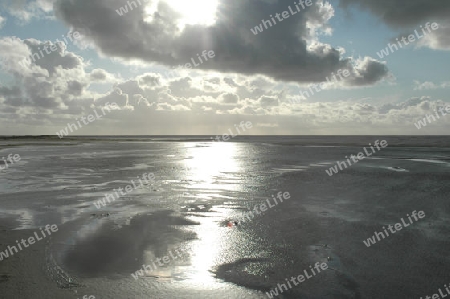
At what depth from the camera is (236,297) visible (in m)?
7.03

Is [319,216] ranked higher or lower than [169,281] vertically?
lower

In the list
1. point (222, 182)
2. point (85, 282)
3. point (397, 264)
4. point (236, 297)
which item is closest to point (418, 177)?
point (222, 182)

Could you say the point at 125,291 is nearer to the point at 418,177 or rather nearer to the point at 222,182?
the point at 222,182

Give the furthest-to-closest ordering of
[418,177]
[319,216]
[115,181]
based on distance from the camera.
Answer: [418,177]
[115,181]
[319,216]

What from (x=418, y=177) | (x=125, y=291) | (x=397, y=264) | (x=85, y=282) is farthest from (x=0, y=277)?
(x=418, y=177)

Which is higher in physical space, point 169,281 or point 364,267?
point 169,281

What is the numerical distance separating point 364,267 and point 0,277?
905 centimetres

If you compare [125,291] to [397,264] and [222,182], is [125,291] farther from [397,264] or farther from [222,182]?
[222,182]

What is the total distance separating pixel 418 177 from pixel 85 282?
26426mm

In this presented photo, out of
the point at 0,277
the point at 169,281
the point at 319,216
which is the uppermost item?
the point at 0,277

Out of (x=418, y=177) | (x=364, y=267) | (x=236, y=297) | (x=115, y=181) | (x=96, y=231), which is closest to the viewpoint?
(x=236, y=297)

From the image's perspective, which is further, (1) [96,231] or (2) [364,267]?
(1) [96,231]

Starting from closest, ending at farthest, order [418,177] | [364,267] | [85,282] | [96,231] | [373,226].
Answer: [85,282], [364,267], [96,231], [373,226], [418,177]

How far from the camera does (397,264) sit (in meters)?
8.85
